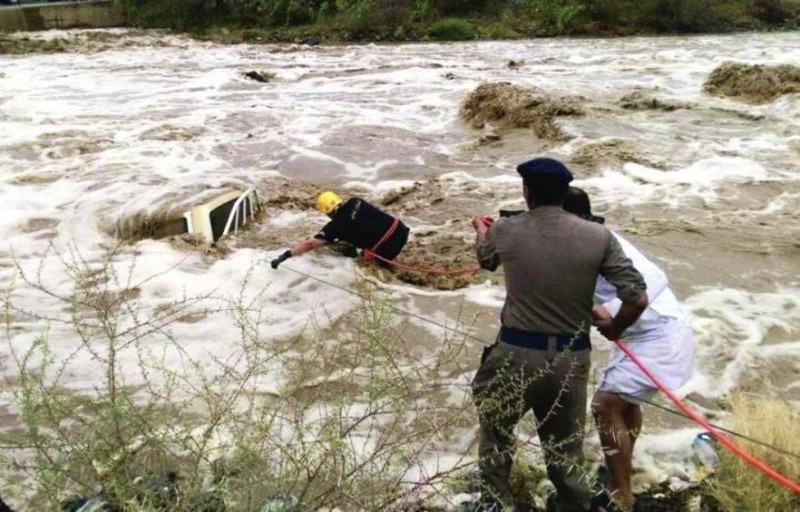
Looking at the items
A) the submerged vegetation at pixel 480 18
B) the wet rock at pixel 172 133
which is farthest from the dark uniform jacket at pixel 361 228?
the submerged vegetation at pixel 480 18

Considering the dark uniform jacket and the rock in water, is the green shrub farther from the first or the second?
the dark uniform jacket

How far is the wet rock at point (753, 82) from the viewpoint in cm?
1306

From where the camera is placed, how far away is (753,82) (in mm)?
13594

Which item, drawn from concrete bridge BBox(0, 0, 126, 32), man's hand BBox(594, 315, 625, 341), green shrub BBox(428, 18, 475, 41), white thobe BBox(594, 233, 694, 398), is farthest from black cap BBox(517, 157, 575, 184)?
concrete bridge BBox(0, 0, 126, 32)

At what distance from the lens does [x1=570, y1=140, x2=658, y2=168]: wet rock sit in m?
9.79

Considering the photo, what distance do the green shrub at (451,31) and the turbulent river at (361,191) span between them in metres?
11.2

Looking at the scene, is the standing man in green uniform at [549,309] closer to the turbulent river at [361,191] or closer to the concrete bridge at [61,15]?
the turbulent river at [361,191]

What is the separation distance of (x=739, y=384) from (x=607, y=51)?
1997 cm

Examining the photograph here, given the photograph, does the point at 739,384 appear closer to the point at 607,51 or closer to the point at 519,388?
the point at 519,388

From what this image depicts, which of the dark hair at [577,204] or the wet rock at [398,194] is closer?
the dark hair at [577,204]

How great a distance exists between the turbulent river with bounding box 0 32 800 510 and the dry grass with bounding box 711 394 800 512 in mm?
507

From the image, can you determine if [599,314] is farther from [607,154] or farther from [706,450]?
[607,154]

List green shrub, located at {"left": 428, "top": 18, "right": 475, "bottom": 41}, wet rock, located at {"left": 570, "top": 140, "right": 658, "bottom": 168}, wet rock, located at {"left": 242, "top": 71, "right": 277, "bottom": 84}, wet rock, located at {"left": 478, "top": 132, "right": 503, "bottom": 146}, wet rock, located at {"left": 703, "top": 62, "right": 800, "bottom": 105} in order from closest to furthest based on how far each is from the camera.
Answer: wet rock, located at {"left": 570, "top": 140, "right": 658, "bottom": 168}, wet rock, located at {"left": 478, "top": 132, "right": 503, "bottom": 146}, wet rock, located at {"left": 703, "top": 62, "right": 800, "bottom": 105}, wet rock, located at {"left": 242, "top": 71, "right": 277, "bottom": 84}, green shrub, located at {"left": 428, "top": 18, "right": 475, "bottom": 41}

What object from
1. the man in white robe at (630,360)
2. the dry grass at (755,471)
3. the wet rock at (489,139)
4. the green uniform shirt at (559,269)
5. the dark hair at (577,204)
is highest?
the dark hair at (577,204)
